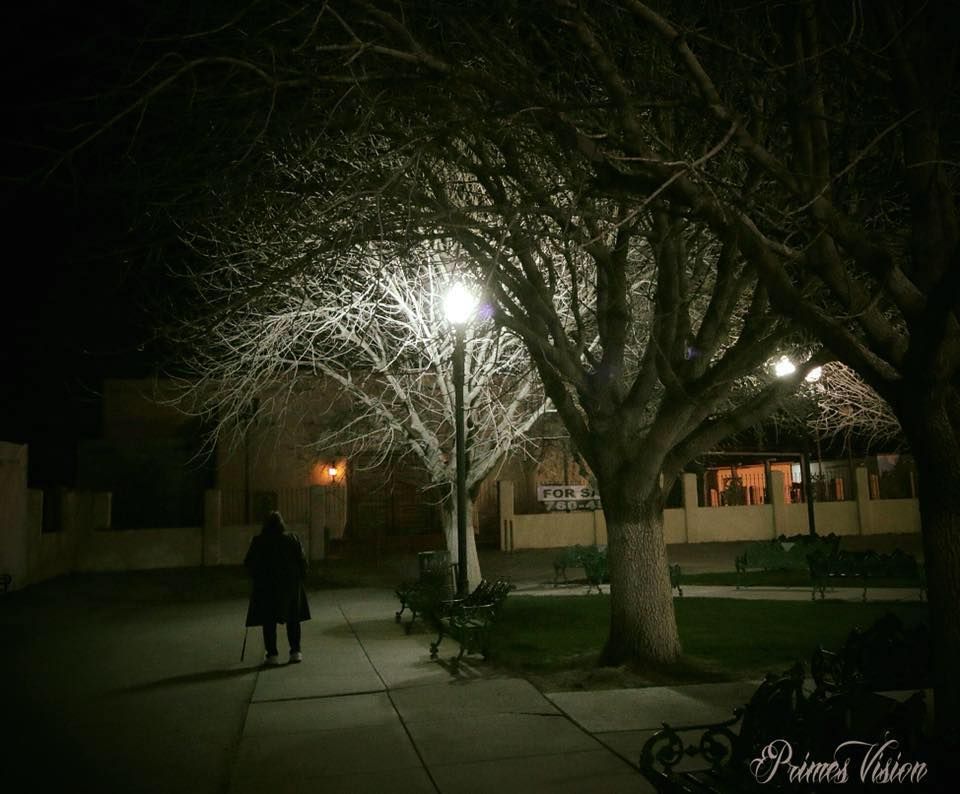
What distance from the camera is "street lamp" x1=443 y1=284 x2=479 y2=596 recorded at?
425 inches

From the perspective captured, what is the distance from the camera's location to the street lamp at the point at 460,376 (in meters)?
10.8

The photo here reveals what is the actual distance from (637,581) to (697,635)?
108 inches

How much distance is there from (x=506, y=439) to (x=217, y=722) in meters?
8.96

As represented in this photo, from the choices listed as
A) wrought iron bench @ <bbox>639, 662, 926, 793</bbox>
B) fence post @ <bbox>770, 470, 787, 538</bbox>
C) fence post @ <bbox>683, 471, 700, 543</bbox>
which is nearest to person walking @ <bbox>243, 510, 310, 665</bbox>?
wrought iron bench @ <bbox>639, 662, 926, 793</bbox>

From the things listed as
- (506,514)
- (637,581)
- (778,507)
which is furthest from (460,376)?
(778,507)

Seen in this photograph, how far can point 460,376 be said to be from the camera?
12.2m

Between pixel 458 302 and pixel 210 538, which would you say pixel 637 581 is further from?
pixel 210 538

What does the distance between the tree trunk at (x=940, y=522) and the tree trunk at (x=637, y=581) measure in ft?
12.9

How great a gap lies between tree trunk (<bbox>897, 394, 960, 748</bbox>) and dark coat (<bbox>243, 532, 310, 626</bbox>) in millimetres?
6603

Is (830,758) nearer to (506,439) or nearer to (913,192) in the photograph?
(913,192)

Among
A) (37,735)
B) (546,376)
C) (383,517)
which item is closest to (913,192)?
(546,376)

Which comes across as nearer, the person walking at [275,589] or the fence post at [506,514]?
the person walking at [275,589]

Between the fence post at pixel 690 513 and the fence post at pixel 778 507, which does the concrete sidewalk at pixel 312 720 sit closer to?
the fence post at pixel 690 513

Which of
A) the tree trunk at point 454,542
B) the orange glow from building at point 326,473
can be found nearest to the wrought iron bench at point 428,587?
the tree trunk at point 454,542
